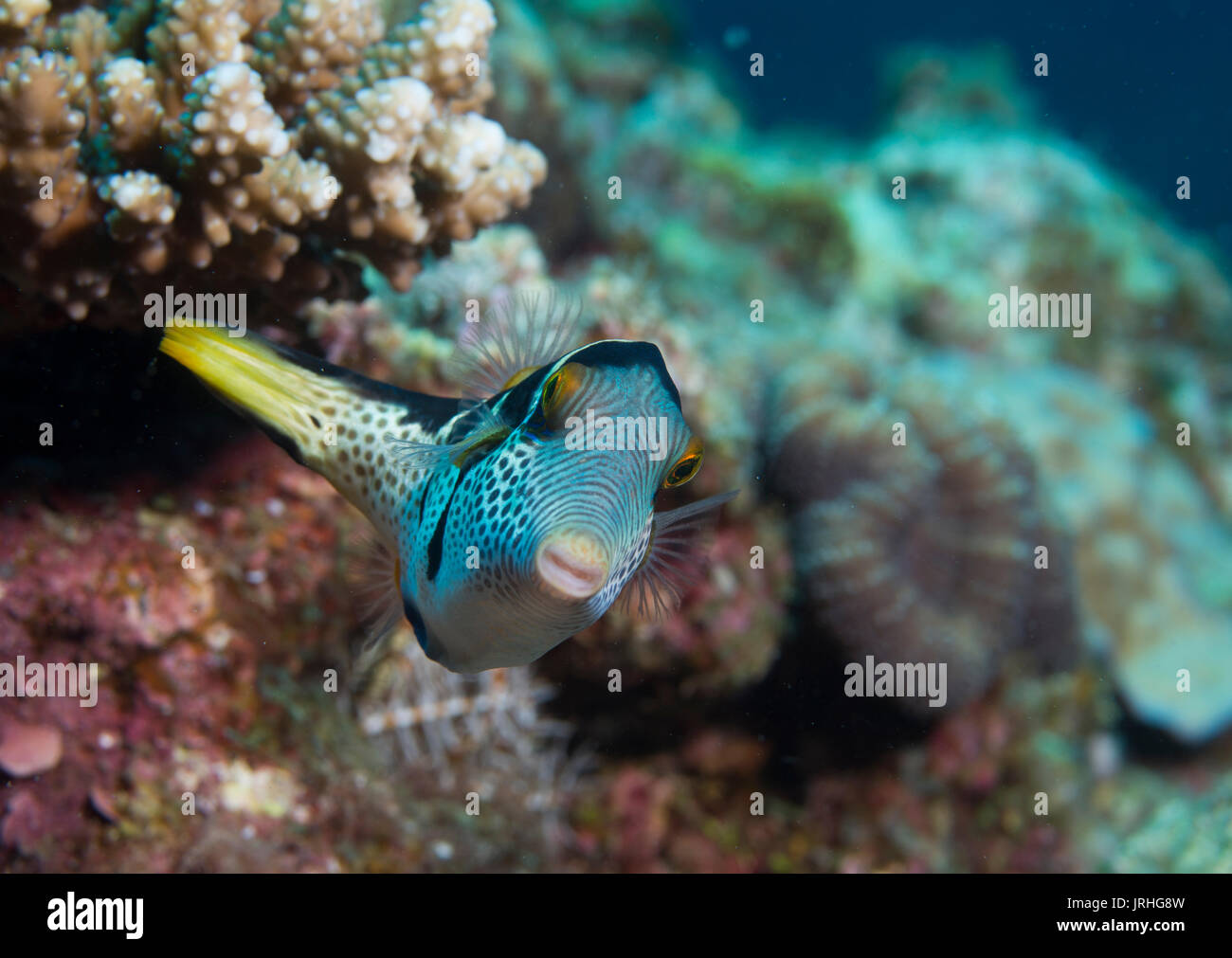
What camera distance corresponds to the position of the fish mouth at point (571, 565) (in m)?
1.38

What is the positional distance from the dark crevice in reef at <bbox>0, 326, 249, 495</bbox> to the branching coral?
463 millimetres

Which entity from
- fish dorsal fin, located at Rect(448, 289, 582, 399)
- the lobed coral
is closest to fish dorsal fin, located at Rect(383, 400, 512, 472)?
fish dorsal fin, located at Rect(448, 289, 582, 399)

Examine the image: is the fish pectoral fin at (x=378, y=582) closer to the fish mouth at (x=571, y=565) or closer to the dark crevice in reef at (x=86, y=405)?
the fish mouth at (x=571, y=565)

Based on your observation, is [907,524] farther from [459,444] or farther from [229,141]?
[229,141]

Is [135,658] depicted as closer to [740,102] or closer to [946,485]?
[946,485]

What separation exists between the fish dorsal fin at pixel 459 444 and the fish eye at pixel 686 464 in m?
0.40

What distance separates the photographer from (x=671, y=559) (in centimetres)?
228

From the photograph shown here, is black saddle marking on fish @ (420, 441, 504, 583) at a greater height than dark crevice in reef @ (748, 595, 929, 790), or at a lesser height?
greater

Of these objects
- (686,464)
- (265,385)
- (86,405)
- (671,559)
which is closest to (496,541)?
(686,464)

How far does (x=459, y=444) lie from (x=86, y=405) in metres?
2.33

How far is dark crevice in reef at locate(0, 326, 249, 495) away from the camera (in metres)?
3.32

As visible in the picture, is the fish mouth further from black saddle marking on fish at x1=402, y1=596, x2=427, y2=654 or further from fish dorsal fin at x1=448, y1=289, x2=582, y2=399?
fish dorsal fin at x1=448, y1=289, x2=582, y2=399

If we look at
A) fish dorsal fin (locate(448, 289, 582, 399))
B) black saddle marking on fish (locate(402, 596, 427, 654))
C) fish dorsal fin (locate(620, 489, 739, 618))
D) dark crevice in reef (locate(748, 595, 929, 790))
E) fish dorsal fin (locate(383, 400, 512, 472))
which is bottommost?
dark crevice in reef (locate(748, 595, 929, 790))

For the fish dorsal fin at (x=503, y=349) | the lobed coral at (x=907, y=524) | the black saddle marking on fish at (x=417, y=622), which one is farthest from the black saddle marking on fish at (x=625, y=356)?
the lobed coral at (x=907, y=524)
